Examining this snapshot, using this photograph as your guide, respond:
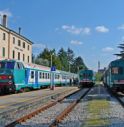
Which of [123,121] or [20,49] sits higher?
[20,49]

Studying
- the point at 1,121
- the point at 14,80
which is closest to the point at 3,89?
the point at 14,80

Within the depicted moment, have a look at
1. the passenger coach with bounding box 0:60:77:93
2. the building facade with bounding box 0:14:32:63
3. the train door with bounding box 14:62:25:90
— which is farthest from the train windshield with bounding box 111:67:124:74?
the building facade with bounding box 0:14:32:63

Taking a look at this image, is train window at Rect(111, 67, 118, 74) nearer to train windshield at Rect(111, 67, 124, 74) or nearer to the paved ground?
train windshield at Rect(111, 67, 124, 74)

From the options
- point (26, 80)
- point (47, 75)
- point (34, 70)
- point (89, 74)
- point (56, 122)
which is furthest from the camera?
point (89, 74)

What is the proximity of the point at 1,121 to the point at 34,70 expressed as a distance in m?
31.1

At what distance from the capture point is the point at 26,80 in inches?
1622

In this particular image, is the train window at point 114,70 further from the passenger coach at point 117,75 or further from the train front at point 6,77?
the train front at point 6,77

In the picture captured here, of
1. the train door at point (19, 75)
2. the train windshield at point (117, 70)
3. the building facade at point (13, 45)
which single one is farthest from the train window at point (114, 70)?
the building facade at point (13, 45)

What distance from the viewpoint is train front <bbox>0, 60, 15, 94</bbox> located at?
115 feet

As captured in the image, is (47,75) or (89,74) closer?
(47,75)

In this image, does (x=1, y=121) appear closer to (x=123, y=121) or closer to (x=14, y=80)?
(x=123, y=121)

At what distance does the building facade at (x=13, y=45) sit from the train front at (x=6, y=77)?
122ft

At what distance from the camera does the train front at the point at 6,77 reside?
35031mm

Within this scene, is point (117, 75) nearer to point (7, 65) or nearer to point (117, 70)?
point (117, 70)
